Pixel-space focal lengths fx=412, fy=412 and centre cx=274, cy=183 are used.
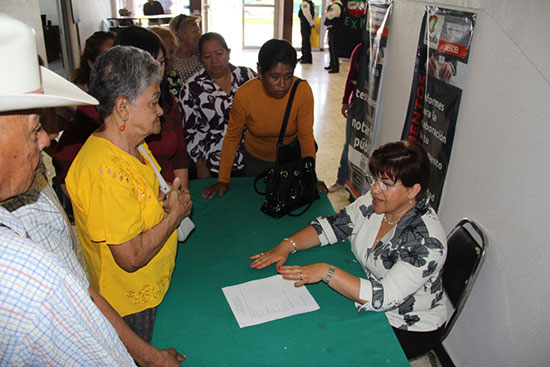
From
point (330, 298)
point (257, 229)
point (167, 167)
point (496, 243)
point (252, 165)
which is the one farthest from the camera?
point (252, 165)

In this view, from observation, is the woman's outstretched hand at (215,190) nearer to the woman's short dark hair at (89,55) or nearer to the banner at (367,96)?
the woman's short dark hair at (89,55)

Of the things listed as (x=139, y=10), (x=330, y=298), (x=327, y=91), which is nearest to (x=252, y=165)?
(x=330, y=298)

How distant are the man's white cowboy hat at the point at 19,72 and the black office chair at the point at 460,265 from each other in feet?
5.79

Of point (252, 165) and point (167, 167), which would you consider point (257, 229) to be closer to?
point (167, 167)

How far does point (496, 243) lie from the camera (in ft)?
6.51

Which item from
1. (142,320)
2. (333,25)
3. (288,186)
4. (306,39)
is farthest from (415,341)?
(306,39)

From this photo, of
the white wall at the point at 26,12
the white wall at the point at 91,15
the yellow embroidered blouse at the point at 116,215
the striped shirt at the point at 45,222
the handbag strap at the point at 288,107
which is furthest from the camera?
the white wall at the point at 91,15

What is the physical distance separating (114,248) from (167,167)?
0.97m

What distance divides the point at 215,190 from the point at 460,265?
1.40 meters

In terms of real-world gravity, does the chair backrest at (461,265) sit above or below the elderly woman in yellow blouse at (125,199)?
below

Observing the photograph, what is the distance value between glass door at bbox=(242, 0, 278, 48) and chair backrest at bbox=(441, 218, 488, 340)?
1171 centimetres

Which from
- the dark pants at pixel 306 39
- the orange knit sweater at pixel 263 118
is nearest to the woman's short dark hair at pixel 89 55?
the orange knit sweater at pixel 263 118

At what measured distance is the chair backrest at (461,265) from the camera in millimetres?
1895

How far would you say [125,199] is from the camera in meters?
1.38
